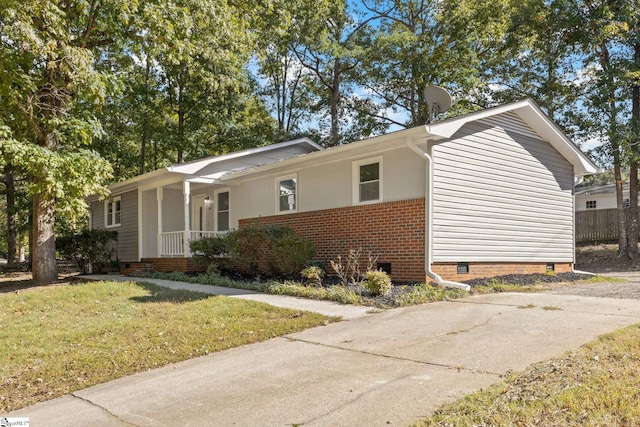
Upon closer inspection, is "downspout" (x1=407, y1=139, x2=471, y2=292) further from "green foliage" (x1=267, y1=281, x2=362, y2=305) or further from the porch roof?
the porch roof

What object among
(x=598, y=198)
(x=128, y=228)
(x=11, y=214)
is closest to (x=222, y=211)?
(x=128, y=228)

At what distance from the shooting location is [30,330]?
730cm

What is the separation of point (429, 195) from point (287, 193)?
5.06m

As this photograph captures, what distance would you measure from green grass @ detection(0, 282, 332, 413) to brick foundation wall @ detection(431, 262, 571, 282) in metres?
3.96

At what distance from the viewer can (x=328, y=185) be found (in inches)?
497

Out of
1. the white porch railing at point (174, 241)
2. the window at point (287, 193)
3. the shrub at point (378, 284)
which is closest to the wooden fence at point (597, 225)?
the window at point (287, 193)

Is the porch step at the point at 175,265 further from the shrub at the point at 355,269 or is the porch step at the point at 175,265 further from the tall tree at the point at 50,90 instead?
the shrub at the point at 355,269

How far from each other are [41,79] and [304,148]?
27.6 ft

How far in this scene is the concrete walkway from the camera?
3881 millimetres

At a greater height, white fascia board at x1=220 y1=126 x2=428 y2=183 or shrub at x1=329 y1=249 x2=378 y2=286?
white fascia board at x1=220 y1=126 x2=428 y2=183

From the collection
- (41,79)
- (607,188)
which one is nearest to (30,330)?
(41,79)

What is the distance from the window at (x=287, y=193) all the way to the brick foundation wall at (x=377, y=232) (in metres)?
0.72

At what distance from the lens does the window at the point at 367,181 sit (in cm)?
1146

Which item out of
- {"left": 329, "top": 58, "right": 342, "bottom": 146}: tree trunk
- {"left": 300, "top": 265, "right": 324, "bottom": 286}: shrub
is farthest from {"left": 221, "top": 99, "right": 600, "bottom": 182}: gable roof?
{"left": 329, "top": 58, "right": 342, "bottom": 146}: tree trunk
